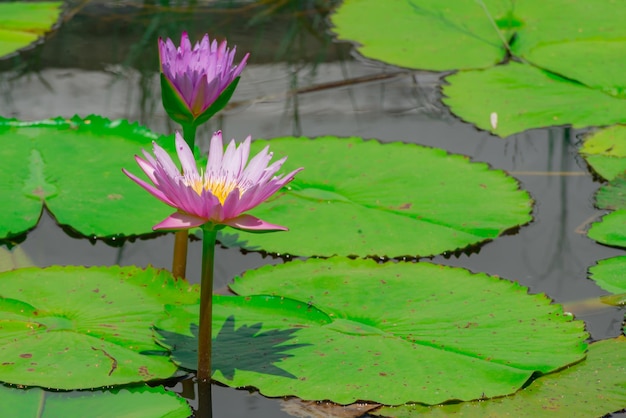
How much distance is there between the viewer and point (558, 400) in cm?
155

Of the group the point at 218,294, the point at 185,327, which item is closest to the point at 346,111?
the point at 218,294

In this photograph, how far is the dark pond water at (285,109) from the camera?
2.06 metres

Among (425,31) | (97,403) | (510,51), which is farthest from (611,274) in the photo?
(425,31)

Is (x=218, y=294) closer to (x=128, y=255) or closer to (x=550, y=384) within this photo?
(x=128, y=255)

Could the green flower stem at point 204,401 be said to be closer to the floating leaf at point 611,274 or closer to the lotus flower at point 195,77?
the lotus flower at point 195,77

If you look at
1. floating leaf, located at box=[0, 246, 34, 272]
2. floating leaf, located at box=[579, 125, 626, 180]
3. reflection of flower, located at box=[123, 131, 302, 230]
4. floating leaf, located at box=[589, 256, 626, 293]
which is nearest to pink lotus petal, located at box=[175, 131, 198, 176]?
reflection of flower, located at box=[123, 131, 302, 230]

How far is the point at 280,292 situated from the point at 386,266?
0.80 ft

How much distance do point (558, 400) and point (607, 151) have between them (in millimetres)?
1117

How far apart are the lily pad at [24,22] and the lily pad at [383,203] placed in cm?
142

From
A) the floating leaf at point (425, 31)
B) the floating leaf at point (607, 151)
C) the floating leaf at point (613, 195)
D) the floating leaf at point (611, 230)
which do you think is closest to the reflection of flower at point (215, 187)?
the floating leaf at point (611, 230)

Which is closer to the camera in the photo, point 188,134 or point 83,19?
point 188,134

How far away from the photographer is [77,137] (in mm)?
2461

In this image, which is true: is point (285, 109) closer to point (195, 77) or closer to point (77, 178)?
point (77, 178)

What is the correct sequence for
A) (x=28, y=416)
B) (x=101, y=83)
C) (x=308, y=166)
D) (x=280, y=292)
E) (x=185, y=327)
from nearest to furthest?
(x=28, y=416) → (x=185, y=327) → (x=280, y=292) → (x=308, y=166) → (x=101, y=83)
